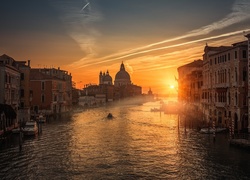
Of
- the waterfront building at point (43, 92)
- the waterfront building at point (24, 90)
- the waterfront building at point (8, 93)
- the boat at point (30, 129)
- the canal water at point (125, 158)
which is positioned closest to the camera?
the canal water at point (125, 158)

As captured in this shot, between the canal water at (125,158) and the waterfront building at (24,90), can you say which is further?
the waterfront building at (24,90)

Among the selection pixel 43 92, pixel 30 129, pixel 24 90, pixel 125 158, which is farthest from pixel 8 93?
pixel 43 92

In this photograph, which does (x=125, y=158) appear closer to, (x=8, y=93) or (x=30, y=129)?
(x=30, y=129)

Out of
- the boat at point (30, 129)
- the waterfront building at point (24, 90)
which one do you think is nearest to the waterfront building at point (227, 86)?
the boat at point (30, 129)

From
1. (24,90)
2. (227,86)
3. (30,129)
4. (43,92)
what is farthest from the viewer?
(43,92)

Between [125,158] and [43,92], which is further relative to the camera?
[43,92]

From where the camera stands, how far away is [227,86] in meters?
39.1

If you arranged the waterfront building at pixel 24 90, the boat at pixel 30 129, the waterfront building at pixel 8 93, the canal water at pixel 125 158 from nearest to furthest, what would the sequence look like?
the canal water at pixel 125 158
the waterfront building at pixel 8 93
the boat at pixel 30 129
the waterfront building at pixel 24 90

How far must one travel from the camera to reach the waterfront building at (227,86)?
117 feet

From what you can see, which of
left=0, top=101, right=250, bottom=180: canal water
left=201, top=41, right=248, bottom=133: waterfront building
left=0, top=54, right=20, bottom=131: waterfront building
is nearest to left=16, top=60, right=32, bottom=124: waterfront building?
left=0, top=54, right=20, bottom=131: waterfront building

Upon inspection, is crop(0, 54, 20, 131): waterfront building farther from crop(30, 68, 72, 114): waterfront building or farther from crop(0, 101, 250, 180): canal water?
crop(30, 68, 72, 114): waterfront building

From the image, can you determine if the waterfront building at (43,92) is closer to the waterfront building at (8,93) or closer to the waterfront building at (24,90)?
the waterfront building at (24,90)

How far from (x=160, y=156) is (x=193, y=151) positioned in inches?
150

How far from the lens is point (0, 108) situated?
35.4m
